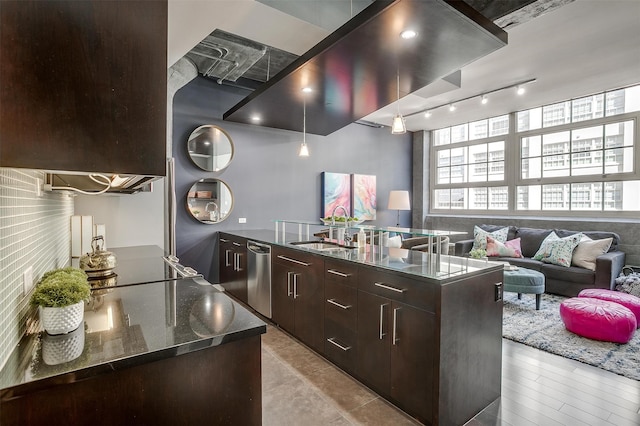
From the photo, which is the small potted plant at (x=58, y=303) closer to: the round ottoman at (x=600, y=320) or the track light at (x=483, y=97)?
the round ottoman at (x=600, y=320)

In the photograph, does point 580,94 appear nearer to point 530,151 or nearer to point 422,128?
point 530,151

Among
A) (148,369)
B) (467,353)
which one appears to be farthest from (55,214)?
(467,353)

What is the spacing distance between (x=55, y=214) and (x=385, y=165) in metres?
6.30

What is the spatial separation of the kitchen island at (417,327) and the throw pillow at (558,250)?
3422mm

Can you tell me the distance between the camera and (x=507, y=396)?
7.46 ft

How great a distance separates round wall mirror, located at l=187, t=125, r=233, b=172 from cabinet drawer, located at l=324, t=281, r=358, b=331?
9.82ft

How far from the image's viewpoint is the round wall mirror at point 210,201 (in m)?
4.68

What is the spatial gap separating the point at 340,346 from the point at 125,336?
5.79ft

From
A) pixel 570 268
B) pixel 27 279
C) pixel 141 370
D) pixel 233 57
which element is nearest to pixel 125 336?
pixel 141 370

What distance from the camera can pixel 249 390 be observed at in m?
1.19

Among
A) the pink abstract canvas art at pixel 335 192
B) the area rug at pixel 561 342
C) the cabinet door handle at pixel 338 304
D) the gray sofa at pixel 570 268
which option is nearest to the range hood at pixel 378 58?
the pink abstract canvas art at pixel 335 192

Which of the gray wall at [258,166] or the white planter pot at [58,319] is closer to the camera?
the white planter pot at [58,319]

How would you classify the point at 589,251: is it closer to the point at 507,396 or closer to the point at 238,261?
the point at 507,396

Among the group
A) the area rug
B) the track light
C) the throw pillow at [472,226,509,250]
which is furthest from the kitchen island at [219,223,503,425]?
the throw pillow at [472,226,509,250]
